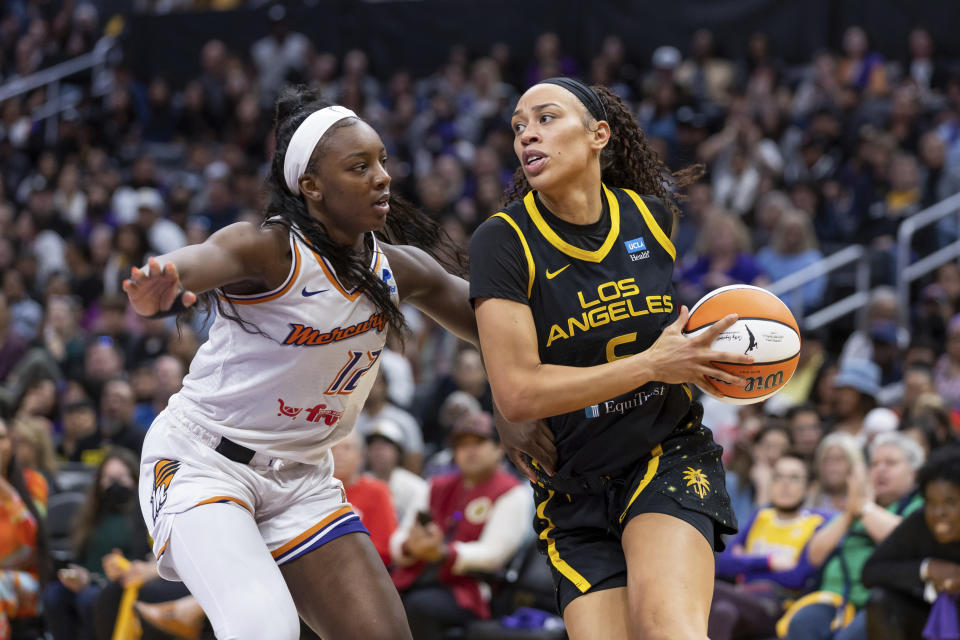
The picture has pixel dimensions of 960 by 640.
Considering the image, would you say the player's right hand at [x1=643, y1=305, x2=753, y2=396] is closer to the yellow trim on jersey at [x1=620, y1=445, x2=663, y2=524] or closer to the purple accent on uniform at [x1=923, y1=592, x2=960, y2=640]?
the yellow trim on jersey at [x1=620, y1=445, x2=663, y2=524]

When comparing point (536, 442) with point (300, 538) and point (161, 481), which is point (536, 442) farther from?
point (161, 481)

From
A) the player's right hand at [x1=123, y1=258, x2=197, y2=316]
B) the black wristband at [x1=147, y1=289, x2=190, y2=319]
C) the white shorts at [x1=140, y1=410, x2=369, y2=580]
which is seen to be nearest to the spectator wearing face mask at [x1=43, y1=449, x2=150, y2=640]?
the white shorts at [x1=140, y1=410, x2=369, y2=580]

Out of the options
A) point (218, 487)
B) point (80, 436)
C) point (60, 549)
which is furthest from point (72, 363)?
point (218, 487)

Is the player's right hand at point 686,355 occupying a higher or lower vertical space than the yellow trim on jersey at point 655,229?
lower

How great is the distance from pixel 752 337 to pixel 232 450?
1667 mm

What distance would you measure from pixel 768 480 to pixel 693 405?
12.5ft

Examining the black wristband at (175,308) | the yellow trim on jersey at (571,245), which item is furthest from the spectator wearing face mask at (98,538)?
the yellow trim on jersey at (571,245)

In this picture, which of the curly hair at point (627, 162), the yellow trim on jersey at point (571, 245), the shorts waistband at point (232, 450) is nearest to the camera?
the yellow trim on jersey at point (571, 245)

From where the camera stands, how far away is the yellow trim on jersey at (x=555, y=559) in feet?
12.6

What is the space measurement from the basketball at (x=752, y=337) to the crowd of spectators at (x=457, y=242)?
1.04 m

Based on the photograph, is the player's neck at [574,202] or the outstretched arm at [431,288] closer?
the player's neck at [574,202]

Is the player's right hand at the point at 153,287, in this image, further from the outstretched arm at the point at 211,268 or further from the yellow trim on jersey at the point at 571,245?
the yellow trim on jersey at the point at 571,245

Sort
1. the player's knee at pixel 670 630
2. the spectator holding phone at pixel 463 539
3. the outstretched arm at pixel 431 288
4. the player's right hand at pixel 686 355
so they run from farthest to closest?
the spectator holding phone at pixel 463 539 < the outstretched arm at pixel 431 288 < the player's right hand at pixel 686 355 < the player's knee at pixel 670 630

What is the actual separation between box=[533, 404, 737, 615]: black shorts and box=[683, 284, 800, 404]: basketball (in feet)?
0.83
